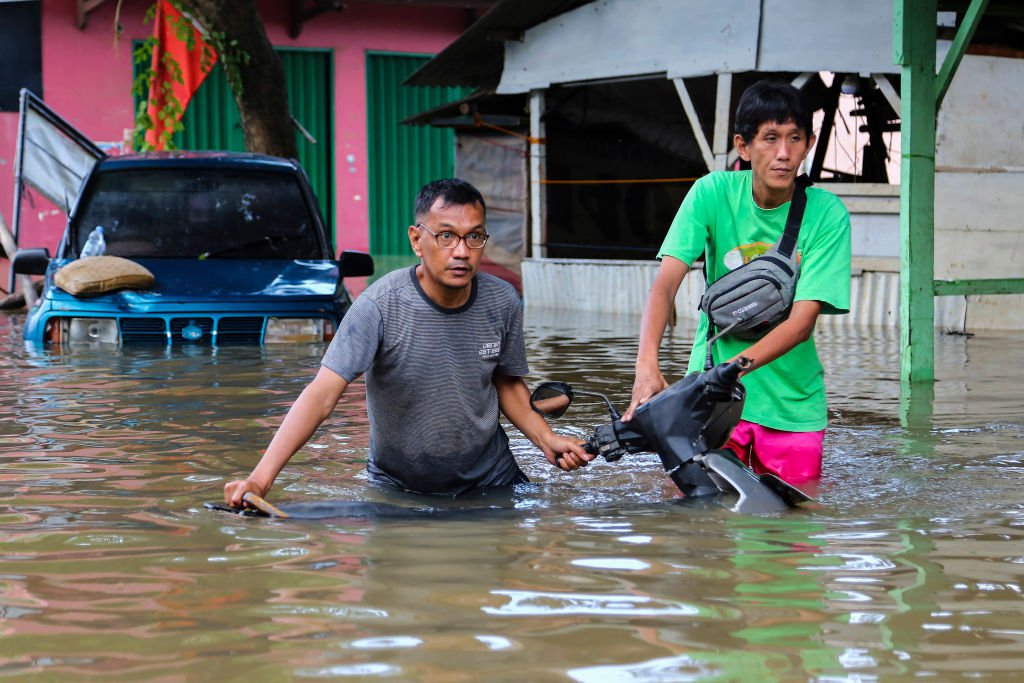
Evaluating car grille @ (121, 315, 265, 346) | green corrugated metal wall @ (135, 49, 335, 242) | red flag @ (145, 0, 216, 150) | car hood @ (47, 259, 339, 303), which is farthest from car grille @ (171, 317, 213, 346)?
green corrugated metal wall @ (135, 49, 335, 242)

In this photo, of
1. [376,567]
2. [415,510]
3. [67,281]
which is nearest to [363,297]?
[415,510]

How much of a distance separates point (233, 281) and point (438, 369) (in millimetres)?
4928

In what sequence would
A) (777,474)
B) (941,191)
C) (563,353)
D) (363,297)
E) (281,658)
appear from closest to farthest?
1. (281,658)
2. (363,297)
3. (777,474)
4. (563,353)
5. (941,191)

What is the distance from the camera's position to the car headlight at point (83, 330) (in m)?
9.23

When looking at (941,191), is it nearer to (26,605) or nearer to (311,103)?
(26,605)

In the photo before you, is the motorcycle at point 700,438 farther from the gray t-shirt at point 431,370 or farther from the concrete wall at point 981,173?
the concrete wall at point 981,173

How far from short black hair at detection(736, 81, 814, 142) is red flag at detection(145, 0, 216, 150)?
437 inches

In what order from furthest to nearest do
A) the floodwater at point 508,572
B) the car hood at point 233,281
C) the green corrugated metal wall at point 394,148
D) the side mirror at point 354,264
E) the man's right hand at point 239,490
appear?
the green corrugated metal wall at point 394,148 < the side mirror at point 354,264 < the car hood at point 233,281 < the man's right hand at point 239,490 < the floodwater at point 508,572

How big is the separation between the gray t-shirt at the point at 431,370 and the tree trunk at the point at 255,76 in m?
9.65

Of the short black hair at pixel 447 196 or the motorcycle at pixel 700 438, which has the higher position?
the short black hair at pixel 447 196

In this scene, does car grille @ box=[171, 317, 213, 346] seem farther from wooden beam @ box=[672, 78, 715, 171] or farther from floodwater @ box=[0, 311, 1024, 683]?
wooden beam @ box=[672, 78, 715, 171]

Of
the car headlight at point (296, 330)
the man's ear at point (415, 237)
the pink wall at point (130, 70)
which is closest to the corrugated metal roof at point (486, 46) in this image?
the pink wall at point (130, 70)

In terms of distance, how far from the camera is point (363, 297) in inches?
183

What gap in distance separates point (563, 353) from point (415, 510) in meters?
6.48
